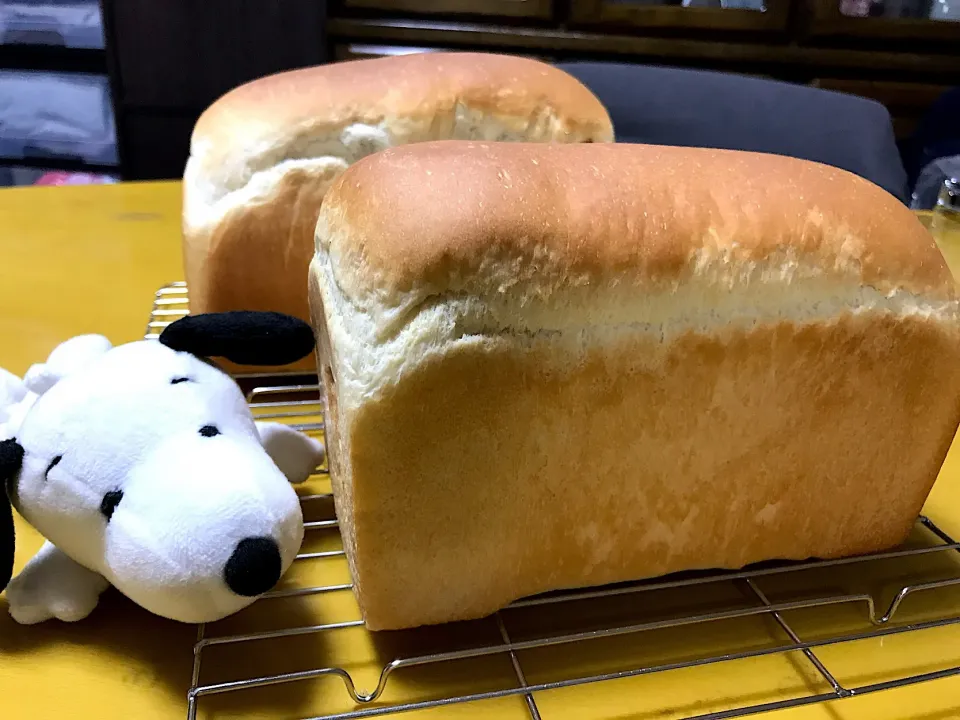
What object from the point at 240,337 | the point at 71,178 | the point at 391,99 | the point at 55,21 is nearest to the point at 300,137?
the point at 391,99

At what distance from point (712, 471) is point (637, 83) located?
4.79ft

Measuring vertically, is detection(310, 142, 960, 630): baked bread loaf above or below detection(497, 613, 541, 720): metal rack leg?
above

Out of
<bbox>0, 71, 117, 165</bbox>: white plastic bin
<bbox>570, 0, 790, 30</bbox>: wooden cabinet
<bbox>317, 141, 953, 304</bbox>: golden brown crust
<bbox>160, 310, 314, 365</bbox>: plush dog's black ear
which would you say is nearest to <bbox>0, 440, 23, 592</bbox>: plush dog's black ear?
<bbox>160, 310, 314, 365</bbox>: plush dog's black ear

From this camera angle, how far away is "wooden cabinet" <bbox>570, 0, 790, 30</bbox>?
7.63 ft

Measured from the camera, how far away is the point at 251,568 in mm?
512

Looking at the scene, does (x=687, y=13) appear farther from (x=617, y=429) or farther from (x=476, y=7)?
(x=617, y=429)

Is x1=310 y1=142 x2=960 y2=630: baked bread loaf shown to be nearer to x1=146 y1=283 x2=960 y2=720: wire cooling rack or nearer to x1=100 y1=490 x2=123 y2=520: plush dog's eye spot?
x1=146 y1=283 x2=960 y2=720: wire cooling rack

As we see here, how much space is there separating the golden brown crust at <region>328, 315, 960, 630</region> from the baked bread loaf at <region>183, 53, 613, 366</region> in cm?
31

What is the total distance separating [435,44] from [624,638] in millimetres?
2104

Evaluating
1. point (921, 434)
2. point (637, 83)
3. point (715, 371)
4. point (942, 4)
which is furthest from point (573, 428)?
point (942, 4)

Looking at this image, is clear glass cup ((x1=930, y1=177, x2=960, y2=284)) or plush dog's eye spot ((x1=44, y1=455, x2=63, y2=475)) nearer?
plush dog's eye spot ((x1=44, y1=455, x2=63, y2=475))

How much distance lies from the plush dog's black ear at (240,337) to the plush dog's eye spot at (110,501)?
0.15 m

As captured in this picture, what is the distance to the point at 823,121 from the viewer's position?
1805mm

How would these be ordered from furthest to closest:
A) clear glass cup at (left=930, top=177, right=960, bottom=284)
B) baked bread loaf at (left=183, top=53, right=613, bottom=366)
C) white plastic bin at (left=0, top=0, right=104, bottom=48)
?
white plastic bin at (left=0, top=0, right=104, bottom=48)
clear glass cup at (left=930, top=177, right=960, bottom=284)
baked bread loaf at (left=183, top=53, right=613, bottom=366)
